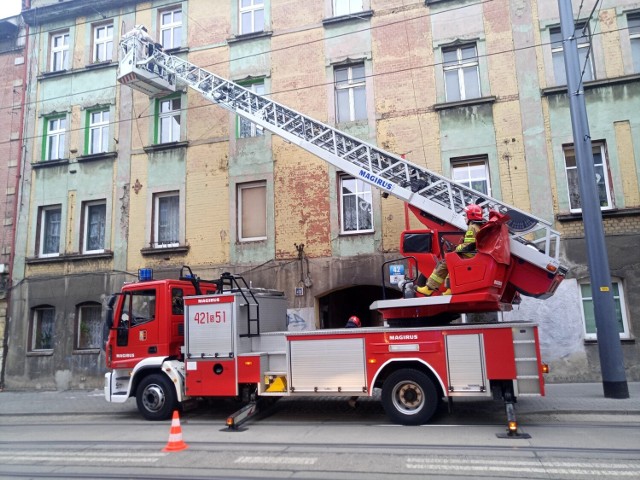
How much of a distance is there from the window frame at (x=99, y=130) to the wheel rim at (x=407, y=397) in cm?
1361

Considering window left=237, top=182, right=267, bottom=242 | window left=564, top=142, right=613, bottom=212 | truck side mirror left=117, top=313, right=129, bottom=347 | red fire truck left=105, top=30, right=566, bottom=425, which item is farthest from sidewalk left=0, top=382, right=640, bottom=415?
window left=237, top=182, right=267, bottom=242

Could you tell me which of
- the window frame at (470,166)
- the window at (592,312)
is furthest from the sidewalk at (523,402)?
the window frame at (470,166)

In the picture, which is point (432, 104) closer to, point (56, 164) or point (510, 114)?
point (510, 114)

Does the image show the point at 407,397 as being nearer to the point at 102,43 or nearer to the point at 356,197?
the point at 356,197

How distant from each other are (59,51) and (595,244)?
60.6 feet

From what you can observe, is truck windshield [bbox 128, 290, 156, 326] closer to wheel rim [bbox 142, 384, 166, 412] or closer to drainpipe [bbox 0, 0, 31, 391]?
wheel rim [bbox 142, 384, 166, 412]

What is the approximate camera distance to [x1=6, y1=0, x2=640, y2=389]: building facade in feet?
43.4

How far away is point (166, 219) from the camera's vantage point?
16.6 m

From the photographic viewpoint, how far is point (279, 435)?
8133 millimetres

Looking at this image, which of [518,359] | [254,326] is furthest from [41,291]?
[518,359]

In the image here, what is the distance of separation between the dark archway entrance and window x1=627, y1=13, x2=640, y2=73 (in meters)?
8.56

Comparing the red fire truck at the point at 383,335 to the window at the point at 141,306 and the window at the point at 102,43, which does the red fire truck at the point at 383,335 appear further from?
the window at the point at 102,43

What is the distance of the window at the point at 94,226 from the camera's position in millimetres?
17203

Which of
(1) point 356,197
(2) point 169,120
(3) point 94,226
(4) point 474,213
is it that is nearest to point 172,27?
(2) point 169,120
